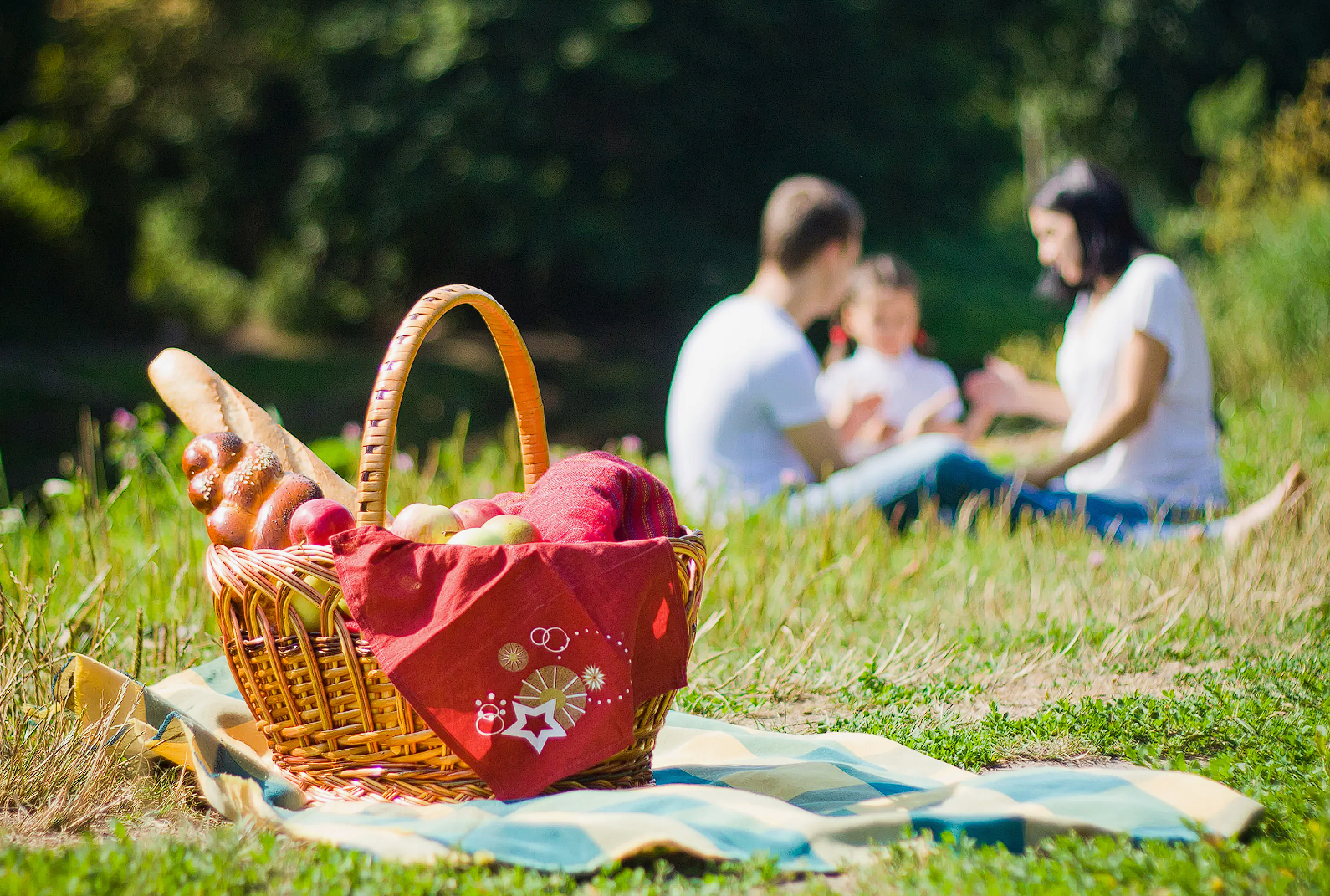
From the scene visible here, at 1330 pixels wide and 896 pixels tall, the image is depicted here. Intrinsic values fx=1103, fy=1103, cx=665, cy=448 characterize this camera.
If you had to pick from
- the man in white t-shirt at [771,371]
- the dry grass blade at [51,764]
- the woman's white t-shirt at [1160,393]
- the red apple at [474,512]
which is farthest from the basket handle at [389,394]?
the woman's white t-shirt at [1160,393]

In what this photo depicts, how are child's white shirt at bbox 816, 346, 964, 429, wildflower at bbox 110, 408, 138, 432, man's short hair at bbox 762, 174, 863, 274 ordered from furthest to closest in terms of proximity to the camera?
child's white shirt at bbox 816, 346, 964, 429, man's short hair at bbox 762, 174, 863, 274, wildflower at bbox 110, 408, 138, 432

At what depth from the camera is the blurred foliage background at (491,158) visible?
1495 cm

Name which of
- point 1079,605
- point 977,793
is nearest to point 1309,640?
point 1079,605

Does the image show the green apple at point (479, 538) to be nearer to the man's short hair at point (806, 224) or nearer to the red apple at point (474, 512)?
the red apple at point (474, 512)

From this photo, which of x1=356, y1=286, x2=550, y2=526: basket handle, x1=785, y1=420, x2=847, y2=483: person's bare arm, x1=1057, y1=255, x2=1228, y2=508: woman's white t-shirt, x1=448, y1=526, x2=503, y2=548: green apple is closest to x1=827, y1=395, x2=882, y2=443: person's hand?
x1=785, y1=420, x2=847, y2=483: person's bare arm

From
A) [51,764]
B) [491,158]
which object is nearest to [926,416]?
[51,764]

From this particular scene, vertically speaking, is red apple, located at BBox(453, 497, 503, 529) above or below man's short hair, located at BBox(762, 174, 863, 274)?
below

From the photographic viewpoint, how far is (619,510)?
2271mm

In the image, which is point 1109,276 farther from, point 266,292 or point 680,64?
point 266,292

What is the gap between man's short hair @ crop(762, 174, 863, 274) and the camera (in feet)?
14.3

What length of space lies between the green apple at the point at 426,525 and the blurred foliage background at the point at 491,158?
35.4 ft

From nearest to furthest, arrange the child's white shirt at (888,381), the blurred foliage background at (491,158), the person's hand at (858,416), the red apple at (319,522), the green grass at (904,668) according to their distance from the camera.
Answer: the green grass at (904,668)
the red apple at (319,522)
the person's hand at (858,416)
the child's white shirt at (888,381)
the blurred foliage background at (491,158)

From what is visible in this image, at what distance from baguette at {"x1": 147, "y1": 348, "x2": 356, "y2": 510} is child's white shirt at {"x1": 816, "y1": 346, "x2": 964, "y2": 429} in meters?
3.46

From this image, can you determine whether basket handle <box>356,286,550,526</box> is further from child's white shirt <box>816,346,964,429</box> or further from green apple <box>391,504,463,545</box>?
child's white shirt <box>816,346,964,429</box>
